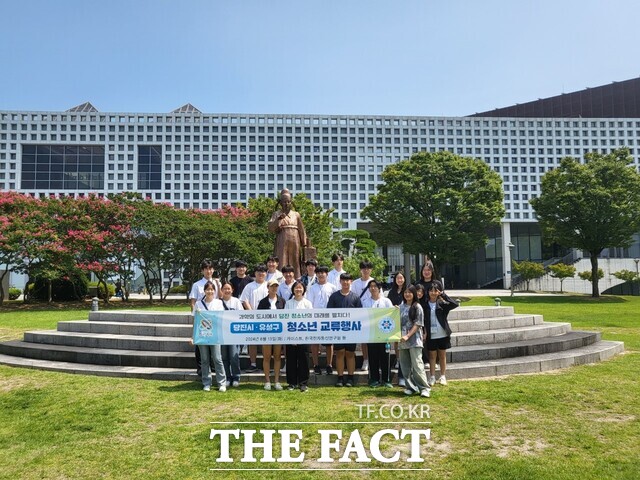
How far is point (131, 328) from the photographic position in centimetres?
1027

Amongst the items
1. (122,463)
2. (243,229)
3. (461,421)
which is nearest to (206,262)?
(122,463)

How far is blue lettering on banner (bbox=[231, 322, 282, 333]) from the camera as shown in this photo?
7422mm

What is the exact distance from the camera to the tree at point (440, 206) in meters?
31.0

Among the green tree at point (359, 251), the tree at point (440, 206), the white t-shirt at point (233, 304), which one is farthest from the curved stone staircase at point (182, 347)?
the tree at point (440, 206)

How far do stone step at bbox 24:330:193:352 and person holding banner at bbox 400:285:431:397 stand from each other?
440 centimetres

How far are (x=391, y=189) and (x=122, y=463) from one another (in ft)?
96.1

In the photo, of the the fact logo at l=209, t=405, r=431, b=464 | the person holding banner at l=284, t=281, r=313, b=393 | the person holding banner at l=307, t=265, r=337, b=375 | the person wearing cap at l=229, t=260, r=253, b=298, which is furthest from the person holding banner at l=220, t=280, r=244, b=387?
the the fact logo at l=209, t=405, r=431, b=464

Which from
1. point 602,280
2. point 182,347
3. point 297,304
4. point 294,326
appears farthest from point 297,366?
point 602,280

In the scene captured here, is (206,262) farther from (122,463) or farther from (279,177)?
(279,177)

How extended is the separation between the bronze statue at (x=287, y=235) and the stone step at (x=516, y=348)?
3875 mm

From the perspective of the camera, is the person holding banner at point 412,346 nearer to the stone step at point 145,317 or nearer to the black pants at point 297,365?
the black pants at point 297,365

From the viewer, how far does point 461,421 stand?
573 cm

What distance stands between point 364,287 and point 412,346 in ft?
5.46

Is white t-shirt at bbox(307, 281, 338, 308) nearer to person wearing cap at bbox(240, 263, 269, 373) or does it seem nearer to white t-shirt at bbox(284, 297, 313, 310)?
white t-shirt at bbox(284, 297, 313, 310)
